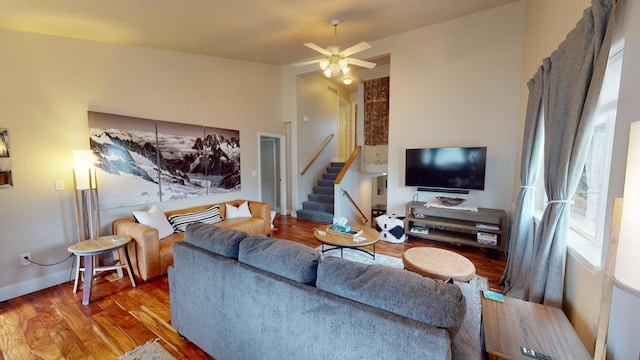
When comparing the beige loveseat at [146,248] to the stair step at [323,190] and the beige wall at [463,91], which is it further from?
the beige wall at [463,91]

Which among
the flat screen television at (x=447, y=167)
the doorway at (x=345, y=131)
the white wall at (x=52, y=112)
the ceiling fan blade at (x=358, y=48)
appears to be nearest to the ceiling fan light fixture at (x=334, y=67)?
the ceiling fan blade at (x=358, y=48)

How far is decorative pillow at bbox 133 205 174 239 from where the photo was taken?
3164 millimetres

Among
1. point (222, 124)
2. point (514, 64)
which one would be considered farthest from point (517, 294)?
point (222, 124)

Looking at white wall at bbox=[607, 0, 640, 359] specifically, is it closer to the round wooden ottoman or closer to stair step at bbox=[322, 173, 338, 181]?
the round wooden ottoman

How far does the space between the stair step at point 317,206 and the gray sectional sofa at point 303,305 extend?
12.5 ft

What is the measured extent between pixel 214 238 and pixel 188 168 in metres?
2.72

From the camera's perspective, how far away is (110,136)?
122 inches

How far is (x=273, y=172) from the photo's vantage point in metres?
6.18

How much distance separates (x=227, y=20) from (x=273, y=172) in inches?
139

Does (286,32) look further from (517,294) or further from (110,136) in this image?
(517,294)

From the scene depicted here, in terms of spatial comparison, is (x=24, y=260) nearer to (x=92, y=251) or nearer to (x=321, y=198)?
(x=92, y=251)

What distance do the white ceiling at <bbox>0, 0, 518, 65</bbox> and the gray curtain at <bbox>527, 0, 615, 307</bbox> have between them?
6.70ft

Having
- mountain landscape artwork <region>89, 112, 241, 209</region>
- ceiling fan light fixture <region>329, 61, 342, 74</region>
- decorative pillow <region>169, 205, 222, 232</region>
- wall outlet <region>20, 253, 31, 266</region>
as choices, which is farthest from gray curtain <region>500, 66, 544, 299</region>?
wall outlet <region>20, 253, 31, 266</region>

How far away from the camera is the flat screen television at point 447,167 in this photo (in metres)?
3.71
